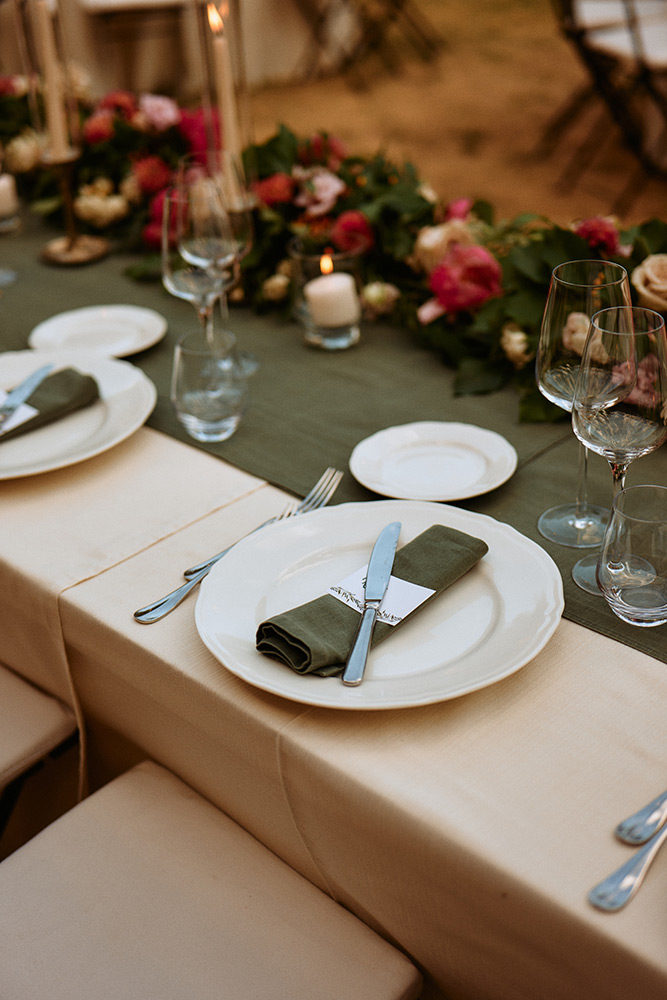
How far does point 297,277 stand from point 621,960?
1.23 metres

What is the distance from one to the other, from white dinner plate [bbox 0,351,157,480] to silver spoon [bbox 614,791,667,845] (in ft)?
2.67

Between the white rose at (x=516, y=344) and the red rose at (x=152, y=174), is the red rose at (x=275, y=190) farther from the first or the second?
the white rose at (x=516, y=344)

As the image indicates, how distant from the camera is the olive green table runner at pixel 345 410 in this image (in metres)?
1.12

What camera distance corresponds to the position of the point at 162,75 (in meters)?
6.16

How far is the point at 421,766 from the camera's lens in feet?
2.47

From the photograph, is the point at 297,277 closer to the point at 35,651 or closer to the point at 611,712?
the point at 35,651

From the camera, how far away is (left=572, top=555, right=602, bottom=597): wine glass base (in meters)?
0.95

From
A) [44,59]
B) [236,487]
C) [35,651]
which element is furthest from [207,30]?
[35,651]

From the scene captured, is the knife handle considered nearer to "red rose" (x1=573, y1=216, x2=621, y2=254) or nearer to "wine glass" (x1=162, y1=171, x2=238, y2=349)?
"wine glass" (x1=162, y1=171, x2=238, y2=349)

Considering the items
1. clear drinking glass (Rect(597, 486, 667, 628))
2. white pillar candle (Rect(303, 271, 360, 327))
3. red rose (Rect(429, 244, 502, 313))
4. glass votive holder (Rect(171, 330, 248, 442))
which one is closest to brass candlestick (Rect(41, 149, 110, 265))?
white pillar candle (Rect(303, 271, 360, 327))

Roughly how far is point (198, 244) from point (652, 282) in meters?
0.66

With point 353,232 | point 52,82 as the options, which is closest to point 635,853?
point 353,232

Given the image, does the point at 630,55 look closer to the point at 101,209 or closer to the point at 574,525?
the point at 101,209

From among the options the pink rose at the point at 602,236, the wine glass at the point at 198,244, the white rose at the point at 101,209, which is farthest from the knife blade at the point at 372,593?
the white rose at the point at 101,209
